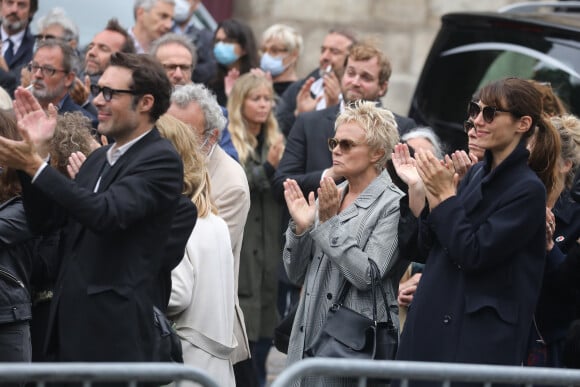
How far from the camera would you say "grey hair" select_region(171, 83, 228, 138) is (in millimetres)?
7359

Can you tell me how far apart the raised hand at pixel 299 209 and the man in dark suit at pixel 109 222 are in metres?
0.91

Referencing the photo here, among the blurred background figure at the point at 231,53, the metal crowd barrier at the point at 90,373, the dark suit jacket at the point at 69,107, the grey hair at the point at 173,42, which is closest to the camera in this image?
the metal crowd barrier at the point at 90,373

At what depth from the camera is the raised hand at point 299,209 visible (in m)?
6.42

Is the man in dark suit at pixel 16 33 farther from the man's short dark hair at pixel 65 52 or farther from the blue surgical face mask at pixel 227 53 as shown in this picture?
the man's short dark hair at pixel 65 52

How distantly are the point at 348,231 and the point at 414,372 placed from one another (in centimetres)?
188

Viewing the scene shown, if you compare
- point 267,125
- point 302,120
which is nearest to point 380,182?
point 302,120

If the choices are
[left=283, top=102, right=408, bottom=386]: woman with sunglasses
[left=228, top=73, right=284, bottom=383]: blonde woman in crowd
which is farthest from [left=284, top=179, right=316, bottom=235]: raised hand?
[left=228, top=73, right=284, bottom=383]: blonde woman in crowd

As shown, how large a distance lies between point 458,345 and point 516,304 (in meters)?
0.28

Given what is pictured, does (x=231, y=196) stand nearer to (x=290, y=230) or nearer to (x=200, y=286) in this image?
(x=290, y=230)

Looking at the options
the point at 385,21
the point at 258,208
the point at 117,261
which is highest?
the point at 385,21

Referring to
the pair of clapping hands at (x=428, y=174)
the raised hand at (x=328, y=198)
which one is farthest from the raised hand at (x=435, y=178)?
the raised hand at (x=328, y=198)

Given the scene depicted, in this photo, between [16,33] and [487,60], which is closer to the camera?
[487,60]

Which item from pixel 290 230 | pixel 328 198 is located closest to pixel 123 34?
pixel 290 230

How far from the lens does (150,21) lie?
1043 centimetres
